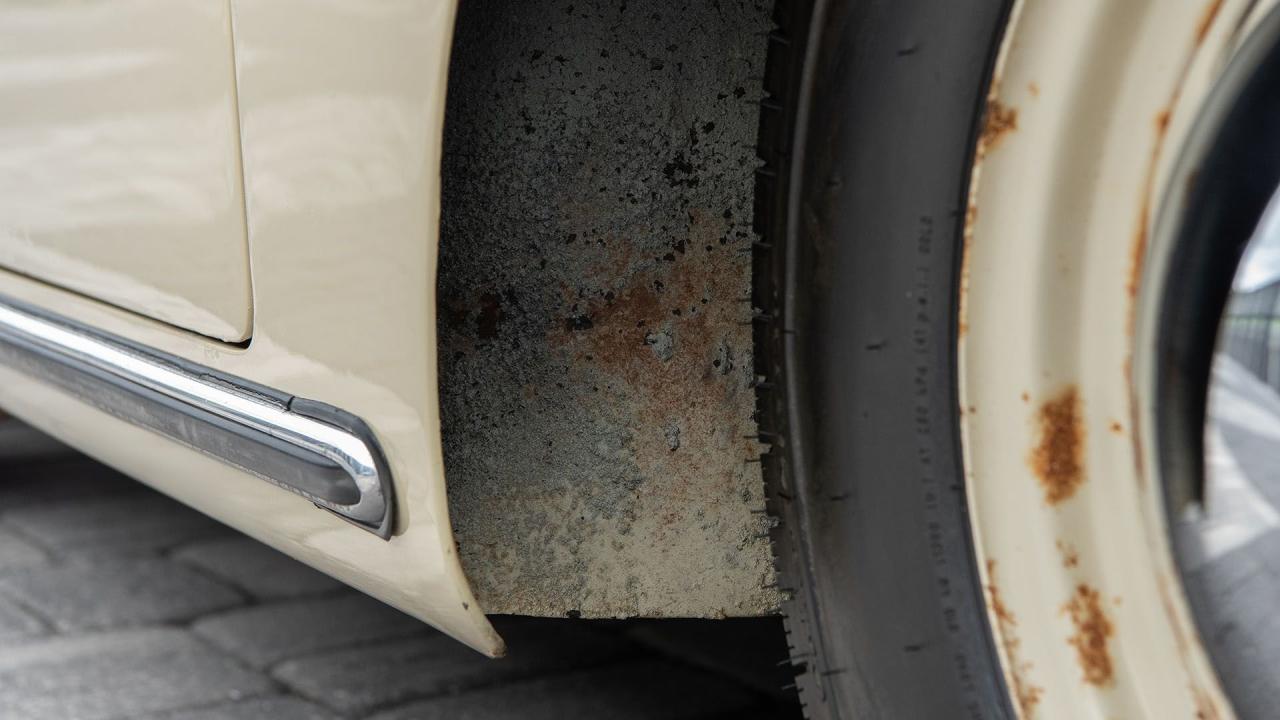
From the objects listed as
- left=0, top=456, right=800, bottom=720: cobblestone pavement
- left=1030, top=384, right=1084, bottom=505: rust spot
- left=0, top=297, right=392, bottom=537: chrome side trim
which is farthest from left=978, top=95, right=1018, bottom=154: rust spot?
left=0, top=456, right=800, bottom=720: cobblestone pavement

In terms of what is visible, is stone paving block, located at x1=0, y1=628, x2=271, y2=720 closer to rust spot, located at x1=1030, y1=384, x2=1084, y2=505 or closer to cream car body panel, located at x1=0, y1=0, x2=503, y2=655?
cream car body panel, located at x1=0, y1=0, x2=503, y2=655

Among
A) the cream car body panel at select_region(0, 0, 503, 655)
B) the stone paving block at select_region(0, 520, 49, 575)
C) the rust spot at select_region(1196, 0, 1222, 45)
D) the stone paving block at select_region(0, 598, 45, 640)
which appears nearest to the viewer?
the rust spot at select_region(1196, 0, 1222, 45)

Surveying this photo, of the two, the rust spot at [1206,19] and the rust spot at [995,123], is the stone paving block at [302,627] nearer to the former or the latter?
the rust spot at [995,123]

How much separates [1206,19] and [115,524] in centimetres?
209

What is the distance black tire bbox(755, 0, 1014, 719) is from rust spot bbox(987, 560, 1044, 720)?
0.01m

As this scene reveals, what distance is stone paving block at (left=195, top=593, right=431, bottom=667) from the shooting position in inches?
62.3

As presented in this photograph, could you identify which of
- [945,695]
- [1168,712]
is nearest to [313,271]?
[945,695]

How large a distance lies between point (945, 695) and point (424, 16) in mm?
531

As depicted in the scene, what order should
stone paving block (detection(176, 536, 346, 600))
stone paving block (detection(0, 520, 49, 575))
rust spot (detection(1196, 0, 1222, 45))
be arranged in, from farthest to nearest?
stone paving block (detection(0, 520, 49, 575)), stone paving block (detection(176, 536, 346, 600)), rust spot (detection(1196, 0, 1222, 45))

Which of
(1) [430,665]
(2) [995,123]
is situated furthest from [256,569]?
(2) [995,123]

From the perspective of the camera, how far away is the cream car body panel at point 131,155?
36.3 inches

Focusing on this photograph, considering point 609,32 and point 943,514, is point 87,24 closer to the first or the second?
point 609,32

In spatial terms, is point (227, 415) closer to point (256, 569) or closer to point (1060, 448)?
point (1060, 448)

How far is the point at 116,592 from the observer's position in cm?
181
